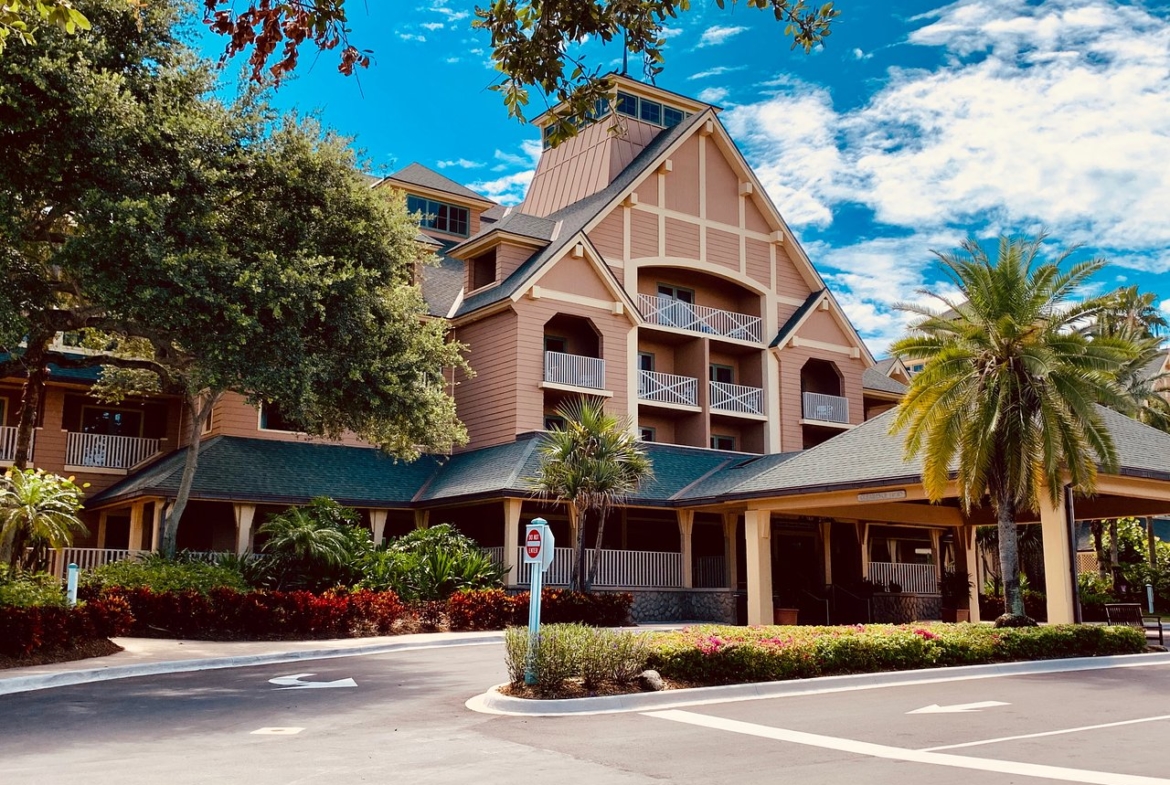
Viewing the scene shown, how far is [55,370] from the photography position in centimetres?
3019

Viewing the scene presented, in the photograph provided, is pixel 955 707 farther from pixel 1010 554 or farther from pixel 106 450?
pixel 106 450

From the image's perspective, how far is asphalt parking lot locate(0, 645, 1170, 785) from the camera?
8.71 meters

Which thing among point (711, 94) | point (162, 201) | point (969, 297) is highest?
point (711, 94)

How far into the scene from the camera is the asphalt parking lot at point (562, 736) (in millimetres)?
8711

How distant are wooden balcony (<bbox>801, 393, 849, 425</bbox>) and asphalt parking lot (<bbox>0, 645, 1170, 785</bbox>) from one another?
2172cm

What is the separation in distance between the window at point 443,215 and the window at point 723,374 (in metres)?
11.8

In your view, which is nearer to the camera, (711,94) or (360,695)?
(360,695)

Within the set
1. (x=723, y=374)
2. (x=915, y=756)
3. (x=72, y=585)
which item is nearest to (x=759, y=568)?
(x=723, y=374)

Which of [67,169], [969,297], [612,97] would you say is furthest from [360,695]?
[969,297]

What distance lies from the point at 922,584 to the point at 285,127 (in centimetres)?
2375

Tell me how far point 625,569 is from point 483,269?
11.3 metres

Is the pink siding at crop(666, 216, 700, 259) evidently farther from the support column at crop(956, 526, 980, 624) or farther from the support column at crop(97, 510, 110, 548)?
the support column at crop(97, 510, 110, 548)

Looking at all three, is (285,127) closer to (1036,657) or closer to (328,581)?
(328,581)

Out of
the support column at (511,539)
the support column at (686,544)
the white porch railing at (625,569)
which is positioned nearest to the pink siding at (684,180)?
the support column at (686,544)
